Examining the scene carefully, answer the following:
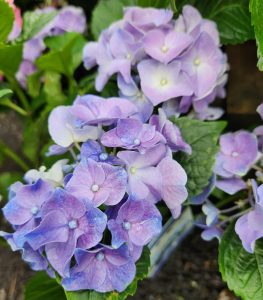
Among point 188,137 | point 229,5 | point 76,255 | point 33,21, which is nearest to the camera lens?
point 76,255

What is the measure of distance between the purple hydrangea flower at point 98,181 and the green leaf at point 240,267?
26 centimetres

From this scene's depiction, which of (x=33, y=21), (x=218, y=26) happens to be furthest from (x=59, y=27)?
(x=218, y=26)

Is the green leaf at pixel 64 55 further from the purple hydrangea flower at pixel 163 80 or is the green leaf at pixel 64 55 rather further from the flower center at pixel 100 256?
the flower center at pixel 100 256

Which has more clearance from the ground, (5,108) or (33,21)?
(33,21)

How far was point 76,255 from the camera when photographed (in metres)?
0.77

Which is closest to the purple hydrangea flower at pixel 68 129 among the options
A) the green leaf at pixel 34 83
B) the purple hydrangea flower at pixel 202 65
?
the purple hydrangea flower at pixel 202 65

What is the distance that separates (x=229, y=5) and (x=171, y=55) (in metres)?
0.22

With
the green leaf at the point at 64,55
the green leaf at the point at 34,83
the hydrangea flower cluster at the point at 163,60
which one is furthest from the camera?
the green leaf at the point at 34,83

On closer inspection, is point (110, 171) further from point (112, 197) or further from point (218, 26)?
point (218, 26)

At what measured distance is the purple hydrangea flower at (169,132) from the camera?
865 millimetres

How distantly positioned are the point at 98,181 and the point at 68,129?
6.0 inches

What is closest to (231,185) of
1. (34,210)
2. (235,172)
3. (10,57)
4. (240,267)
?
(235,172)

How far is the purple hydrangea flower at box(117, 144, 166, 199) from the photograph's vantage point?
32.3 inches

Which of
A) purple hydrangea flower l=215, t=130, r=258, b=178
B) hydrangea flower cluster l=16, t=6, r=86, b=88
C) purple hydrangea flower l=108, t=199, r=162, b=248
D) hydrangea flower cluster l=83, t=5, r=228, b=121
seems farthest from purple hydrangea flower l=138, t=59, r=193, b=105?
hydrangea flower cluster l=16, t=6, r=86, b=88
